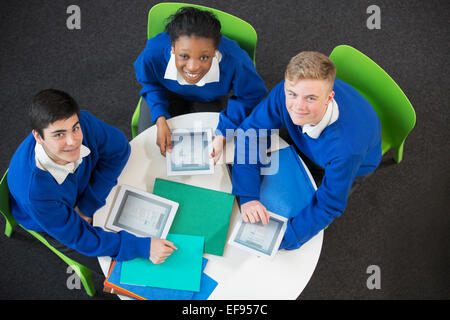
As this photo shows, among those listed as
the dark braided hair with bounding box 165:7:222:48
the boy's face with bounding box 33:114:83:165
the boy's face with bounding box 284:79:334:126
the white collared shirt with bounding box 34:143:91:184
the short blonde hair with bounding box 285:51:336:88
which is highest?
the dark braided hair with bounding box 165:7:222:48

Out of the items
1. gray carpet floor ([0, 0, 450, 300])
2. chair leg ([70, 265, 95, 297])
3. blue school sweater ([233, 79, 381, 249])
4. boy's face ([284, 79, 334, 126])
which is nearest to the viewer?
boy's face ([284, 79, 334, 126])

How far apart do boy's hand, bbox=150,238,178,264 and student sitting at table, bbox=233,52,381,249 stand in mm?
344

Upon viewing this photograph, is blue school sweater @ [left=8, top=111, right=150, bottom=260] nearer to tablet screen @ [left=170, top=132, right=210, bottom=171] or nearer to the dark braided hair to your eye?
tablet screen @ [left=170, top=132, right=210, bottom=171]

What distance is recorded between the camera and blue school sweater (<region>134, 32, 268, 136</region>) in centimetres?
173

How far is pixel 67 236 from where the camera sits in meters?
1.46

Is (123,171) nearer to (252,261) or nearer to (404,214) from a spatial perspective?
(252,261)

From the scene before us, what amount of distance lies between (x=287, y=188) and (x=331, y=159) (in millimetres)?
258

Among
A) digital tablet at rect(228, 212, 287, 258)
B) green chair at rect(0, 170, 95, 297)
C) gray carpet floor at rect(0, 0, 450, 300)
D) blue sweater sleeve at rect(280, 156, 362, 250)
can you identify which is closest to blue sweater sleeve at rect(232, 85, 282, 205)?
digital tablet at rect(228, 212, 287, 258)

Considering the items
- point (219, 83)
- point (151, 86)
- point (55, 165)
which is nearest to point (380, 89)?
point (219, 83)

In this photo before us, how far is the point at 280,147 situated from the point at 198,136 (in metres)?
0.38

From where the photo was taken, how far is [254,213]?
1.58 m

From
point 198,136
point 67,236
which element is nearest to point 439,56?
point 198,136

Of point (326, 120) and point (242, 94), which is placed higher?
point (242, 94)

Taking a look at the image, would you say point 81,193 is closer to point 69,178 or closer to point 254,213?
point 69,178
